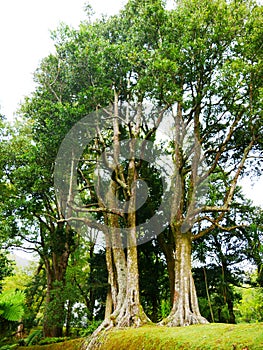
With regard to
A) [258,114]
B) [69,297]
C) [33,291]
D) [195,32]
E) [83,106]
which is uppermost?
[195,32]

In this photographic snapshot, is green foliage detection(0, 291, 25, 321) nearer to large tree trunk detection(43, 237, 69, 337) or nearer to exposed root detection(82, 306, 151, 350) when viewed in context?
exposed root detection(82, 306, 151, 350)

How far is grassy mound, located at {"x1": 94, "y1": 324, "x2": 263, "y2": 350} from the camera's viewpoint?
5086mm

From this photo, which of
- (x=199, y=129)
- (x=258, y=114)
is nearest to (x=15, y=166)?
(x=199, y=129)

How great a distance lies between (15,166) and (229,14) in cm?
1019

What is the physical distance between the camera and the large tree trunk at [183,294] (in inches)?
365

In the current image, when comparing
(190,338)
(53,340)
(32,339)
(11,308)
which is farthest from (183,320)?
(32,339)

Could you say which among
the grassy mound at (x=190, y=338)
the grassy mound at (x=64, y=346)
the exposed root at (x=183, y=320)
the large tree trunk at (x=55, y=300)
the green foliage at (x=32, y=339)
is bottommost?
the grassy mound at (x=190, y=338)

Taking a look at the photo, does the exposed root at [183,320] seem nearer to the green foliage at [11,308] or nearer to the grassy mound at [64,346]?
the grassy mound at [64,346]

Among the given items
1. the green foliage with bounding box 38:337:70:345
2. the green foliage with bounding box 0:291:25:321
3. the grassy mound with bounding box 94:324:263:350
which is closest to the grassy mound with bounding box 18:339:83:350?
the green foliage with bounding box 38:337:70:345

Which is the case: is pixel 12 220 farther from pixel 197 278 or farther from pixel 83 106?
pixel 197 278

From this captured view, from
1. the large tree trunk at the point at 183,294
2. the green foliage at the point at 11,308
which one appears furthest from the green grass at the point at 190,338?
the green foliage at the point at 11,308

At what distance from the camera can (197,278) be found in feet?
46.2

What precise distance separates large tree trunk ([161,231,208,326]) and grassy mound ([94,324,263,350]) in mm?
1568

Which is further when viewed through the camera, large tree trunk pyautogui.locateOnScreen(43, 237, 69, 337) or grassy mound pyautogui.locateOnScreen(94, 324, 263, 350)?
large tree trunk pyautogui.locateOnScreen(43, 237, 69, 337)
